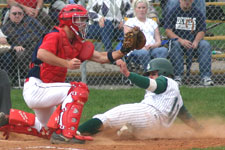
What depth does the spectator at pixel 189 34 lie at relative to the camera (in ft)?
32.7

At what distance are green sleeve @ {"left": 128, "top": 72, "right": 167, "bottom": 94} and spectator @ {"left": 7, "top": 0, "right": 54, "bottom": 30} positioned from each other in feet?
14.6

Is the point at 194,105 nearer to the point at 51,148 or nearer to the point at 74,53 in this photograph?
the point at 74,53

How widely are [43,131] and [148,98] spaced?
129 centimetres

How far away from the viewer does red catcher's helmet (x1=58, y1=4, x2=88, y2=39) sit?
5836mm

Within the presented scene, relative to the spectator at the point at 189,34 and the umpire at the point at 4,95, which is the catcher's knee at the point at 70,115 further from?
the spectator at the point at 189,34

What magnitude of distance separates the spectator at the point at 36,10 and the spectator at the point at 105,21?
796 millimetres

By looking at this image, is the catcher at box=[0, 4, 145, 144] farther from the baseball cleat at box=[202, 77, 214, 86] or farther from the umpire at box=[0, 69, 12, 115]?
the baseball cleat at box=[202, 77, 214, 86]

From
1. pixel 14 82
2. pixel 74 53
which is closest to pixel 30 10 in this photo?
pixel 14 82

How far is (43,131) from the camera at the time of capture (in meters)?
6.16

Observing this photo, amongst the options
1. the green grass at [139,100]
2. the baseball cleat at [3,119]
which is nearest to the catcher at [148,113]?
the baseball cleat at [3,119]

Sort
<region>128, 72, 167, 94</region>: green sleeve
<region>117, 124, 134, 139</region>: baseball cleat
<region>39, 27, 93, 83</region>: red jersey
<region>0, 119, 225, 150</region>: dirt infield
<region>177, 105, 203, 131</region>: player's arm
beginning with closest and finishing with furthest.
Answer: <region>0, 119, 225, 150</region>: dirt infield
<region>39, 27, 93, 83</region>: red jersey
<region>128, 72, 167, 94</region>: green sleeve
<region>117, 124, 134, 139</region>: baseball cleat
<region>177, 105, 203, 131</region>: player's arm

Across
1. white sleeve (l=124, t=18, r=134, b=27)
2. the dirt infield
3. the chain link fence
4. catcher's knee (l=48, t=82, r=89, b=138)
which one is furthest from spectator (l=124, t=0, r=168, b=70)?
catcher's knee (l=48, t=82, r=89, b=138)

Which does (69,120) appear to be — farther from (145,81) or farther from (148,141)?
(148,141)

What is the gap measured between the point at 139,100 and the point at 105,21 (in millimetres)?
1975
